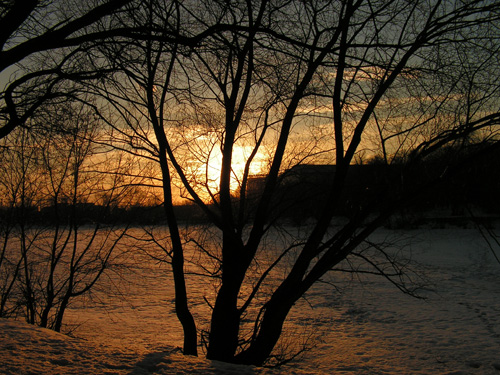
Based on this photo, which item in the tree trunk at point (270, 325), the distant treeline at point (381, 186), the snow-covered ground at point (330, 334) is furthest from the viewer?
the tree trunk at point (270, 325)

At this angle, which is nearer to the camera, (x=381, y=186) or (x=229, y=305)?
(x=381, y=186)

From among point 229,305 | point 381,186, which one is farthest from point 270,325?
point 381,186

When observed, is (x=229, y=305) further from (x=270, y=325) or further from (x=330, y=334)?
(x=330, y=334)

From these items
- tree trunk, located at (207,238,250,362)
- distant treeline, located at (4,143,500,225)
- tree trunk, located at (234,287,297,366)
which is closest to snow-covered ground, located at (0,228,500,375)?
tree trunk, located at (234,287,297,366)

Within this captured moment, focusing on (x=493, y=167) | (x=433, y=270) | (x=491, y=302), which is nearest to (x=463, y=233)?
(x=433, y=270)

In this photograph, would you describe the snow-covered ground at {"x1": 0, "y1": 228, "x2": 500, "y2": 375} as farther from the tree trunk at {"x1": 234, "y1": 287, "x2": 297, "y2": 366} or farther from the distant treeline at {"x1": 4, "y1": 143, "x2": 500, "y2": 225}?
the distant treeline at {"x1": 4, "y1": 143, "x2": 500, "y2": 225}

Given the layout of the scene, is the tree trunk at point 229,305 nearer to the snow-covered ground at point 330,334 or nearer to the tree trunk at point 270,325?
the tree trunk at point 270,325

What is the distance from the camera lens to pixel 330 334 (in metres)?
12.8

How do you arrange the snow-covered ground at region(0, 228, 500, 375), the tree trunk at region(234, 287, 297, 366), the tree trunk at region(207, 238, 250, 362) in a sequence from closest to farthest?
the snow-covered ground at region(0, 228, 500, 375) < the tree trunk at region(234, 287, 297, 366) < the tree trunk at region(207, 238, 250, 362)

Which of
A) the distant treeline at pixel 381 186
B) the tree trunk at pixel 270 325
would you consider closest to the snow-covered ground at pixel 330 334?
the tree trunk at pixel 270 325

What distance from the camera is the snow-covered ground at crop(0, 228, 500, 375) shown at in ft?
15.1

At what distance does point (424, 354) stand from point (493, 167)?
658cm

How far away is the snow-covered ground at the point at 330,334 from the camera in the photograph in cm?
459

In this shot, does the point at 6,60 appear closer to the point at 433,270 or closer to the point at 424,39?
the point at 424,39
